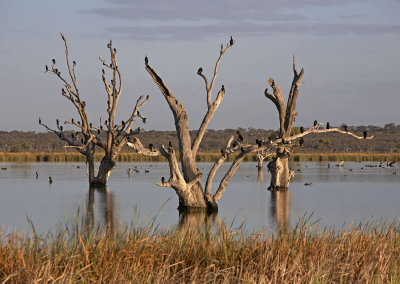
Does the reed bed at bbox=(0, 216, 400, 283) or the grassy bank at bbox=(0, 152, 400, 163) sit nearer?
the reed bed at bbox=(0, 216, 400, 283)

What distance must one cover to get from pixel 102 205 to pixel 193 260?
1494 cm

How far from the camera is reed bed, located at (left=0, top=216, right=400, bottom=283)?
780 cm

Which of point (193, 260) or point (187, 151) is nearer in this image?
point (193, 260)

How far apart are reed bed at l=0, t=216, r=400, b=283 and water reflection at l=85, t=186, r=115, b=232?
27.3 feet

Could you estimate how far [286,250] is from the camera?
365 inches

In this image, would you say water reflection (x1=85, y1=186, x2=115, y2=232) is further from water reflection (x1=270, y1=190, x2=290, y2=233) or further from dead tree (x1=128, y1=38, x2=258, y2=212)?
water reflection (x1=270, y1=190, x2=290, y2=233)

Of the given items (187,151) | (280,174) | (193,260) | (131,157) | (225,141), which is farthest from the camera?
(225,141)

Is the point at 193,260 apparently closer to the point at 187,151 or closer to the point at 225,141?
the point at 187,151

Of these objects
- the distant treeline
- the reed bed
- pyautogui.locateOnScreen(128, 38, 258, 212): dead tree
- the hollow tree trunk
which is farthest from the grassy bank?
the reed bed

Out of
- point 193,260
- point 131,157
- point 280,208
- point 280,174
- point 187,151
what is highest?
point 187,151

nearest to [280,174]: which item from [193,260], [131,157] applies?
[193,260]

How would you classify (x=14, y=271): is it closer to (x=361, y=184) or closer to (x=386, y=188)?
Result: (x=386, y=188)

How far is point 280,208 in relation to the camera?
22703mm

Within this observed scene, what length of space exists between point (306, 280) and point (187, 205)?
11787 mm
